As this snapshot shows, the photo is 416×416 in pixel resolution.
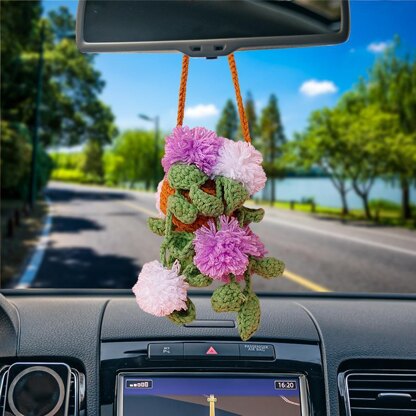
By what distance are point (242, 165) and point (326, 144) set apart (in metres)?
15.7

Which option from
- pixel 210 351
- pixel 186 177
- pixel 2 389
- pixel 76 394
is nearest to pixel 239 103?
pixel 186 177

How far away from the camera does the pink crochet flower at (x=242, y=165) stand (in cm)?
150

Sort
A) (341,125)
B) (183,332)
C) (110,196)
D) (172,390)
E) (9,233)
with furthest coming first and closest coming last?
(341,125) → (110,196) → (9,233) → (183,332) → (172,390)

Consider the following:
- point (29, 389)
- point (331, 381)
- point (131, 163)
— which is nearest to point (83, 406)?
point (29, 389)

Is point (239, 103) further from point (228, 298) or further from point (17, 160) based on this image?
point (17, 160)

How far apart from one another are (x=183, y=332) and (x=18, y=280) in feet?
19.9

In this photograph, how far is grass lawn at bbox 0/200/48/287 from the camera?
8219 mm

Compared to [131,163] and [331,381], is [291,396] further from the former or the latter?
[131,163]

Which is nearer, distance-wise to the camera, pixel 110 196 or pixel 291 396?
pixel 291 396

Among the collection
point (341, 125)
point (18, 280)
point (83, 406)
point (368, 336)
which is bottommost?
point (18, 280)

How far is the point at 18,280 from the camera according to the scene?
301 inches

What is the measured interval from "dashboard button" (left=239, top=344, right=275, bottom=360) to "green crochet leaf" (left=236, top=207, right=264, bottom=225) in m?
0.55

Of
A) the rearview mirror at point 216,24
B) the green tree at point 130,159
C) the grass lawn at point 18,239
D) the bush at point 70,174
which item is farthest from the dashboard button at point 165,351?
the grass lawn at point 18,239

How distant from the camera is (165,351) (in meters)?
1.93
